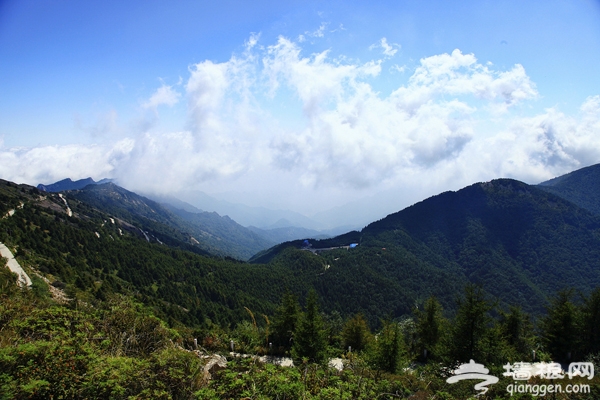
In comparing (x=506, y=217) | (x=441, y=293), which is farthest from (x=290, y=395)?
(x=506, y=217)

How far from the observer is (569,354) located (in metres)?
20.2

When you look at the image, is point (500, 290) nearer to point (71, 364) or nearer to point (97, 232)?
point (71, 364)

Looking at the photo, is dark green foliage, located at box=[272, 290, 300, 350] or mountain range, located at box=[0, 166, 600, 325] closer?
dark green foliage, located at box=[272, 290, 300, 350]

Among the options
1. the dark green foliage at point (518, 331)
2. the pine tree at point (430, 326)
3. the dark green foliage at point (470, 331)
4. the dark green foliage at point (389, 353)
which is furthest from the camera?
the pine tree at point (430, 326)

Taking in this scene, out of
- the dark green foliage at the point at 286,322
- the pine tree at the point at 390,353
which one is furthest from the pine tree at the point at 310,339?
the pine tree at the point at 390,353

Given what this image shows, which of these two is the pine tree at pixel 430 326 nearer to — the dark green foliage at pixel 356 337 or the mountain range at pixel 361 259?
the dark green foliage at pixel 356 337

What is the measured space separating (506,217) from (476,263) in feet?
153

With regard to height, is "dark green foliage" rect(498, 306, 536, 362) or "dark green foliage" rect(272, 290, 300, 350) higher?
"dark green foliage" rect(272, 290, 300, 350)

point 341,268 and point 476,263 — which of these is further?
point 476,263

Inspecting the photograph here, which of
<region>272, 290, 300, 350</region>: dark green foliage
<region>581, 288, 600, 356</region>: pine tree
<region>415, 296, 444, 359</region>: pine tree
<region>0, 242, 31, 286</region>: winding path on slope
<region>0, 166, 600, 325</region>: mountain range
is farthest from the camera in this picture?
<region>0, 166, 600, 325</region>: mountain range

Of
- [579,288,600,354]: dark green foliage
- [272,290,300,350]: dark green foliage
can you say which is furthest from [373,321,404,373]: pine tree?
[579,288,600,354]: dark green foliage

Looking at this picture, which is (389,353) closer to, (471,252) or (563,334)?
(563,334)

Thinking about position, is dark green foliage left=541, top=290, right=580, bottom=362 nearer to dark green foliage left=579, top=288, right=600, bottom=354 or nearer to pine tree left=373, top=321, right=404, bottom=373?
dark green foliage left=579, top=288, right=600, bottom=354

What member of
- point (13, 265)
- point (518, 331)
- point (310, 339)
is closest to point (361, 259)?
point (518, 331)
